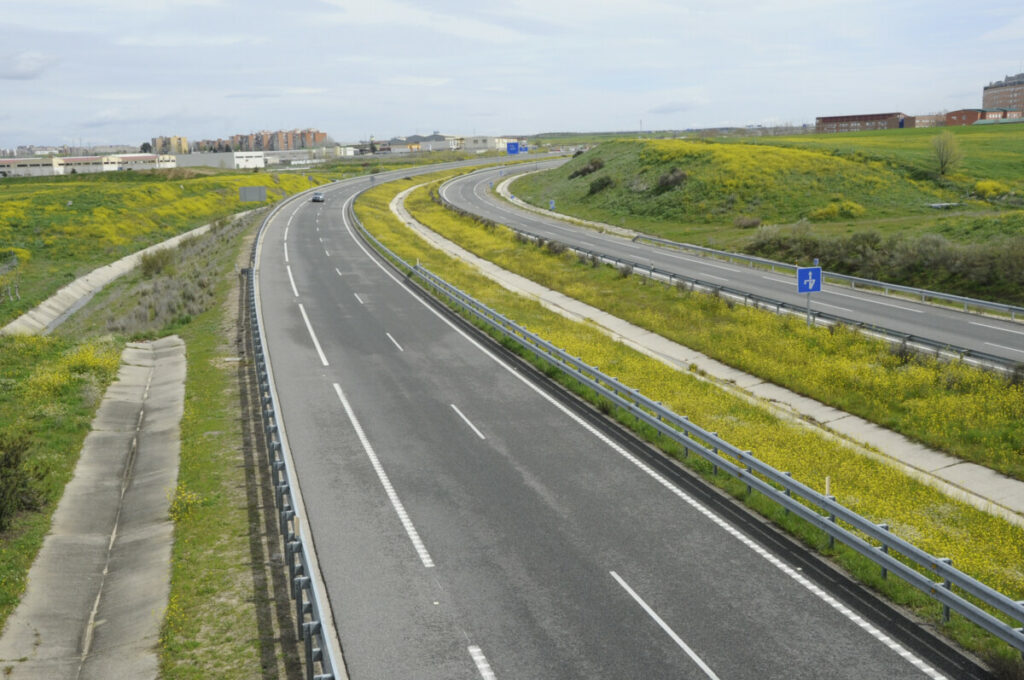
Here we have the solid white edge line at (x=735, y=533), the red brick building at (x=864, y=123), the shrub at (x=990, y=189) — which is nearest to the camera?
the solid white edge line at (x=735, y=533)

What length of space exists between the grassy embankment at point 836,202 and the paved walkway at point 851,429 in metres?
15.3

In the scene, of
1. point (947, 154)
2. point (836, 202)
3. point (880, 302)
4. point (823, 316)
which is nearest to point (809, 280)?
point (823, 316)

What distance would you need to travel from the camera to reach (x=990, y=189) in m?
57.7

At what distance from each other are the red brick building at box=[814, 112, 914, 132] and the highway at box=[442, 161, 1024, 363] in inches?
4174

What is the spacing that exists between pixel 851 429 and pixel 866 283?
19.0 m

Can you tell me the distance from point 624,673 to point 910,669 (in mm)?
3576

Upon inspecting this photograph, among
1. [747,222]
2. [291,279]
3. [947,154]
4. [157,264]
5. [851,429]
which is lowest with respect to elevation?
[851,429]

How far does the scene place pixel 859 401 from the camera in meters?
21.7

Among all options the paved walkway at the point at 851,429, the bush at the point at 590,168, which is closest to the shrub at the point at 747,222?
the paved walkway at the point at 851,429

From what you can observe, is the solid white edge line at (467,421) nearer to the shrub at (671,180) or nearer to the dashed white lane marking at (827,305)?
the dashed white lane marking at (827,305)

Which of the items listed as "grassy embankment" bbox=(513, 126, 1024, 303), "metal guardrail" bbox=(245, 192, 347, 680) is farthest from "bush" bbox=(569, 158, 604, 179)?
"metal guardrail" bbox=(245, 192, 347, 680)

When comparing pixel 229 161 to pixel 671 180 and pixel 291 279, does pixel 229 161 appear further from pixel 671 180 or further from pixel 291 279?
pixel 291 279

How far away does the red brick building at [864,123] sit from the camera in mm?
145625

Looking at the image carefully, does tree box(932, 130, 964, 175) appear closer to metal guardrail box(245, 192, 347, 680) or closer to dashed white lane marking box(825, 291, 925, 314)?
dashed white lane marking box(825, 291, 925, 314)
